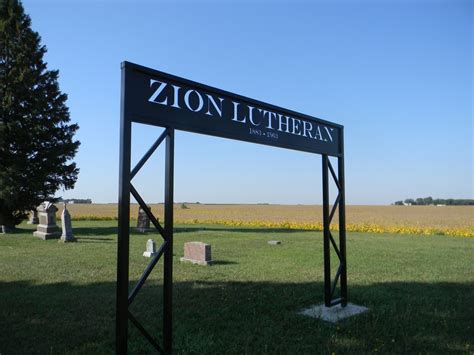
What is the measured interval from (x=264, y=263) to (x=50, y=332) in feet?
22.6

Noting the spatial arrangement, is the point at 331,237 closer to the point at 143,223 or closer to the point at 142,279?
the point at 142,279

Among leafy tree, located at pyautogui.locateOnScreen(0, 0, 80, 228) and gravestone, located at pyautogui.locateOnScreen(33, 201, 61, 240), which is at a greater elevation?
leafy tree, located at pyautogui.locateOnScreen(0, 0, 80, 228)

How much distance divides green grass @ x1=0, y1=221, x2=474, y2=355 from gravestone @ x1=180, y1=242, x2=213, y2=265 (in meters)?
0.41

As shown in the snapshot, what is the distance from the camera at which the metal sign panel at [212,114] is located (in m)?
3.87

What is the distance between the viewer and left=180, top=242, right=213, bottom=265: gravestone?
10.9 m

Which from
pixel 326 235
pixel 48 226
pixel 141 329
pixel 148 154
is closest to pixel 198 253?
pixel 326 235

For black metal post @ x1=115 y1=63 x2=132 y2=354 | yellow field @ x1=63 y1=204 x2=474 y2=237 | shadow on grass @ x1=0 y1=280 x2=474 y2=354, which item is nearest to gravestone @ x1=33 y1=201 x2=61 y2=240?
shadow on grass @ x1=0 y1=280 x2=474 y2=354

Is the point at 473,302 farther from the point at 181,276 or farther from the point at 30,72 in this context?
the point at 30,72

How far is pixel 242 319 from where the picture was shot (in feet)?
19.1

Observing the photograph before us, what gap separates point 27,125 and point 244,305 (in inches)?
762

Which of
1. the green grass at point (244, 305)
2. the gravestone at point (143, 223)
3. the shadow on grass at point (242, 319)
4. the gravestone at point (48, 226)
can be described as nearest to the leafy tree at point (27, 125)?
the gravestone at point (48, 226)

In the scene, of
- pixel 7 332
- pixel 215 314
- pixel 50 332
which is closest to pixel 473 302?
pixel 215 314

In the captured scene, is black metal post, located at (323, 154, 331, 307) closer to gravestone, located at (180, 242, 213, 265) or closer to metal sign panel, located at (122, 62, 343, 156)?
metal sign panel, located at (122, 62, 343, 156)

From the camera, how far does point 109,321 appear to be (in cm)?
568
